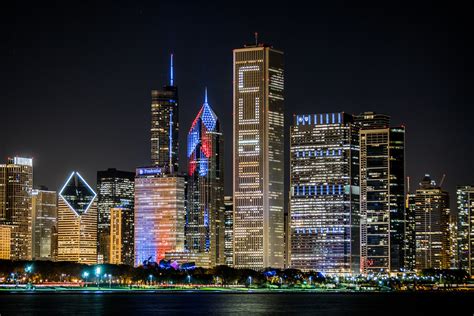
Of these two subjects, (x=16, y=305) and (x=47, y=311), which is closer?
(x=47, y=311)

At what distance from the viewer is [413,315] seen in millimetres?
174500

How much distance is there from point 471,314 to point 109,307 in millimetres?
60714

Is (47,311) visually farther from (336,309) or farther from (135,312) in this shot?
(336,309)

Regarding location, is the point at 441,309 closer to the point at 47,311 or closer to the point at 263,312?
the point at 263,312

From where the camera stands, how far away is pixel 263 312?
17812cm

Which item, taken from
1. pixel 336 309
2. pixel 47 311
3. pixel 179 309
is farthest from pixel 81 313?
pixel 336 309

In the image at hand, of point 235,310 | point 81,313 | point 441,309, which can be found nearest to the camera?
point 81,313

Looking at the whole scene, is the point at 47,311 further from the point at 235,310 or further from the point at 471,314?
the point at 471,314

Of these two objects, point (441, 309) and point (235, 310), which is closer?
point (235, 310)

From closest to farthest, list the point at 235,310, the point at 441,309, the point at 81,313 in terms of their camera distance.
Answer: the point at 81,313 → the point at 235,310 → the point at 441,309

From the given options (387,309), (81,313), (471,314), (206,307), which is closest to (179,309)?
(206,307)

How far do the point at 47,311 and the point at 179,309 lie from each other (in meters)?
23.3

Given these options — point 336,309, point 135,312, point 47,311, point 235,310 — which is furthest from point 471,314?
point 47,311

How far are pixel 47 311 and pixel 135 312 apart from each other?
45.8ft
